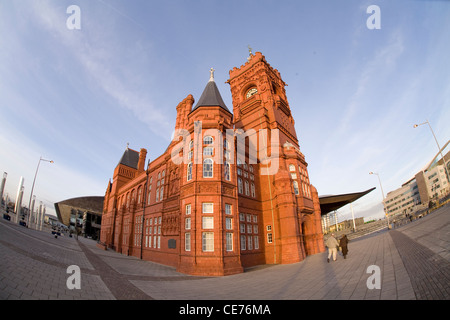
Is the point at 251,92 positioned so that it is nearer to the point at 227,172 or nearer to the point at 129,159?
the point at 227,172

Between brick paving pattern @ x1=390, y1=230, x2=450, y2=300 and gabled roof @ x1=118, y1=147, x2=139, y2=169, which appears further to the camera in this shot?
gabled roof @ x1=118, y1=147, x2=139, y2=169

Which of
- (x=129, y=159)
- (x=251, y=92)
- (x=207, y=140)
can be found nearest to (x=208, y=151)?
(x=207, y=140)

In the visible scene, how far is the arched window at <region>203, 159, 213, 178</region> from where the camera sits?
51.9ft

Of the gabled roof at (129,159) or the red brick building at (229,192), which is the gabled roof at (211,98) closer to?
the red brick building at (229,192)

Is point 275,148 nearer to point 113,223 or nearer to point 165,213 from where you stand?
point 165,213

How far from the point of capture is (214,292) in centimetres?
863

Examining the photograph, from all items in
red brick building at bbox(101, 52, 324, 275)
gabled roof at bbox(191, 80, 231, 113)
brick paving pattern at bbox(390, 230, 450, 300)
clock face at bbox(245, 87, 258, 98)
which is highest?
clock face at bbox(245, 87, 258, 98)

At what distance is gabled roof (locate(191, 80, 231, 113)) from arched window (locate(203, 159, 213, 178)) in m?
5.50

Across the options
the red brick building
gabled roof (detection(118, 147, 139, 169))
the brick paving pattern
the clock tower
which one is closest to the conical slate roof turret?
the red brick building

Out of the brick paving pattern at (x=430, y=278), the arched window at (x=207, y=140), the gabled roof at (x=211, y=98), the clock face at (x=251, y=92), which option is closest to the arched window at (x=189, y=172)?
the arched window at (x=207, y=140)

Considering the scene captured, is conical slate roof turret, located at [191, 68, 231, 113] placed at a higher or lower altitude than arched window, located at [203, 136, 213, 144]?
higher

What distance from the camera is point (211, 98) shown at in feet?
60.5

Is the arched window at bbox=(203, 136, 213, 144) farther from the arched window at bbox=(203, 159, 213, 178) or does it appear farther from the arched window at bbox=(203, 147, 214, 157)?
the arched window at bbox=(203, 159, 213, 178)

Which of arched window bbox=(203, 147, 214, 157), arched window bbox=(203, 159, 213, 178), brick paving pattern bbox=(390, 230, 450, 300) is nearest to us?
brick paving pattern bbox=(390, 230, 450, 300)
